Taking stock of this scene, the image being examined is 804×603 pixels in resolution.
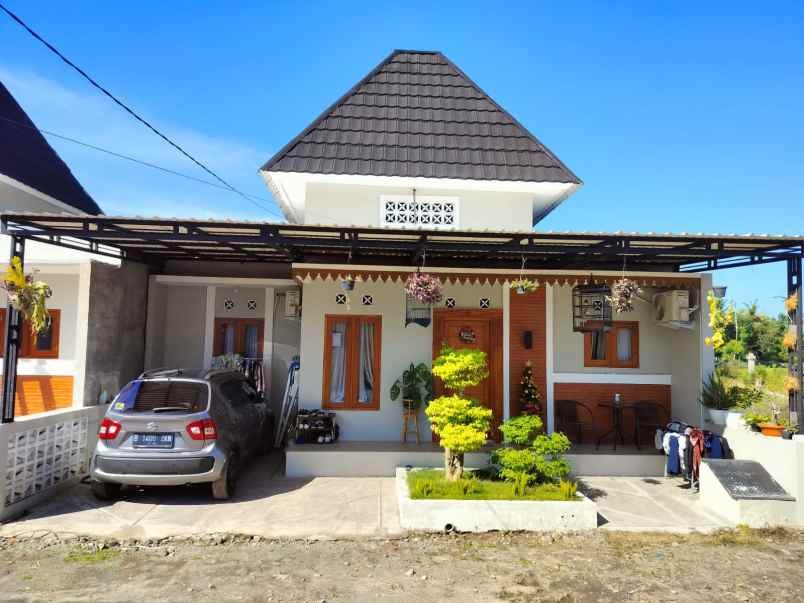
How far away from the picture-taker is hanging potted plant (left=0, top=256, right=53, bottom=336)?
20.9 ft

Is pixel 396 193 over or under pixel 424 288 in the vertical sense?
over

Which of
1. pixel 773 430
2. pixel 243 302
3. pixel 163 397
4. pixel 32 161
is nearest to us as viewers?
pixel 163 397

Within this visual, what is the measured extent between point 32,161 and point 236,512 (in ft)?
38.9

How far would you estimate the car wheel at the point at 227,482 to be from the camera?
6.62 m

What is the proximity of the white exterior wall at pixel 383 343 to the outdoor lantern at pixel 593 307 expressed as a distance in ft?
5.94

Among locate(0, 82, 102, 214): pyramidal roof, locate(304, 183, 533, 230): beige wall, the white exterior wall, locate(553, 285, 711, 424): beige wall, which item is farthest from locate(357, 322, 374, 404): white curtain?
locate(0, 82, 102, 214): pyramidal roof

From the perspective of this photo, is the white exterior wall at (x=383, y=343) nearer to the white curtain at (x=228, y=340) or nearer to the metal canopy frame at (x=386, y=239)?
the metal canopy frame at (x=386, y=239)

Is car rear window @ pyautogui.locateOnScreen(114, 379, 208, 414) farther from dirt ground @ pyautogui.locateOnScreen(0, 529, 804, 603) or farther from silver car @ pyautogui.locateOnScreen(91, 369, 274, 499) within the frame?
dirt ground @ pyautogui.locateOnScreen(0, 529, 804, 603)

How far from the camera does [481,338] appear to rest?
9.25 m

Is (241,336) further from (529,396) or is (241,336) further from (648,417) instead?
(648,417)

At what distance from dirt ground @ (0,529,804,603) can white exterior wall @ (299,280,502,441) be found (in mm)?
3239

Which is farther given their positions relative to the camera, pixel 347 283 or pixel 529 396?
pixel 529 396

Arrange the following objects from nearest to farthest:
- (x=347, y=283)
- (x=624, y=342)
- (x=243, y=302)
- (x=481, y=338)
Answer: (x=347, y=283), (x=481, y=338), (x=624, y=342), (x=243, y=302)

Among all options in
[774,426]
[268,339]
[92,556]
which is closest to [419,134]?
[268,339]
